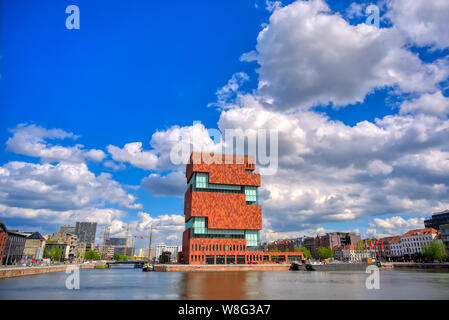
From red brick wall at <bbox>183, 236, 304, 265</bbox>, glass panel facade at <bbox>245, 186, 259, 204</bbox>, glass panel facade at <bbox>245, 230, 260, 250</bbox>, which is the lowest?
red brick wall at <bbox>183, 236, 304, 265</bbox>

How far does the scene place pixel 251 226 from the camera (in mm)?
141625

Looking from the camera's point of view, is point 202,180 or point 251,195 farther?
point 251,195

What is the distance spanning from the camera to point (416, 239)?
183375 mm

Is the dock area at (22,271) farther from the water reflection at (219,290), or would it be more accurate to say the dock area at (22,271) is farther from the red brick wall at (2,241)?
the water reflection at (219,290)

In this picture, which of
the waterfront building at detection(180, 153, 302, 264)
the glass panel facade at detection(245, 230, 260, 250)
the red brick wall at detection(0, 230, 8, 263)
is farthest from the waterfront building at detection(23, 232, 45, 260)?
the glass panel facade at detection(245, 230, 260, 250)

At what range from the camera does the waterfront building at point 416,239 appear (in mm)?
174663

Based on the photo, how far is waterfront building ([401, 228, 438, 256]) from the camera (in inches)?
6876

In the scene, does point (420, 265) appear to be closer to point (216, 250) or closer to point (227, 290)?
point (216, 250)

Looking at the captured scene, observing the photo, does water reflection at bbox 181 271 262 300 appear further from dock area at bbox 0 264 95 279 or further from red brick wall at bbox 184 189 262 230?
red brick wall at bbox 184 189 262 230

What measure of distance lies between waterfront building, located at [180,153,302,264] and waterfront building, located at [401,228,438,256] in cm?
10381

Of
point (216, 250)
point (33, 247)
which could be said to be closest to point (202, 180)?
point (216, 250)

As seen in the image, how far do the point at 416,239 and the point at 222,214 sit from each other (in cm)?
12582
